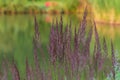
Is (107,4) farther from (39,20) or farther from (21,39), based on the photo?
(21,39)

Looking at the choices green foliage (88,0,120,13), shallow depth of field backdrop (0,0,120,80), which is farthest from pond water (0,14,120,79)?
green foliage (88,0,120,13)

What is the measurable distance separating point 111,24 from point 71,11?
37.1ft

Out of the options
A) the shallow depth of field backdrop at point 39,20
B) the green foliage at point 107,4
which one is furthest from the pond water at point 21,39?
the green foliage at point 107,4

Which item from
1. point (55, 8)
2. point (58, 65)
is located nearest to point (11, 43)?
point (58, 65)

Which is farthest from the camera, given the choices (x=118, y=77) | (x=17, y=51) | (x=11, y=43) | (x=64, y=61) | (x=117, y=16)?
(x=117, y=16)

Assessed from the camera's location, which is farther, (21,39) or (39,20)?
(39,20)

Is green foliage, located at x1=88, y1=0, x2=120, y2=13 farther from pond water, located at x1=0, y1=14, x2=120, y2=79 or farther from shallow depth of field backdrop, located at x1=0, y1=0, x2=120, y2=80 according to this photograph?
pond water, located at x1=0, y1=14, x2=120, y2=79

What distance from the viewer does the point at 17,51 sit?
12625 mm

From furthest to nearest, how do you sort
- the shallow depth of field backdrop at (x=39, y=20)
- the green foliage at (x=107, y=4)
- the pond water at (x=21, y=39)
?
the green foliage at (x=107, y=4)
the shallow depth of field backdrop at (x=39, y=20)
the pond water at (x=21, y=39)

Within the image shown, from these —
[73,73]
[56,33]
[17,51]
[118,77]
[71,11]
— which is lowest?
[71,11]

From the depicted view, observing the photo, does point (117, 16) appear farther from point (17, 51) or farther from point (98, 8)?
point (17, 51)

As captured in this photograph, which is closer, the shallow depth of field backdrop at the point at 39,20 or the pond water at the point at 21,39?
the pond water at the point at 21,39

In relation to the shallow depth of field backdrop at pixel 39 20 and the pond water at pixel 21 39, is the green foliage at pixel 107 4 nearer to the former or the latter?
the shallow depth of field backdrop at pixel 39 20

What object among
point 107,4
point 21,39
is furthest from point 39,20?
point 21,39
